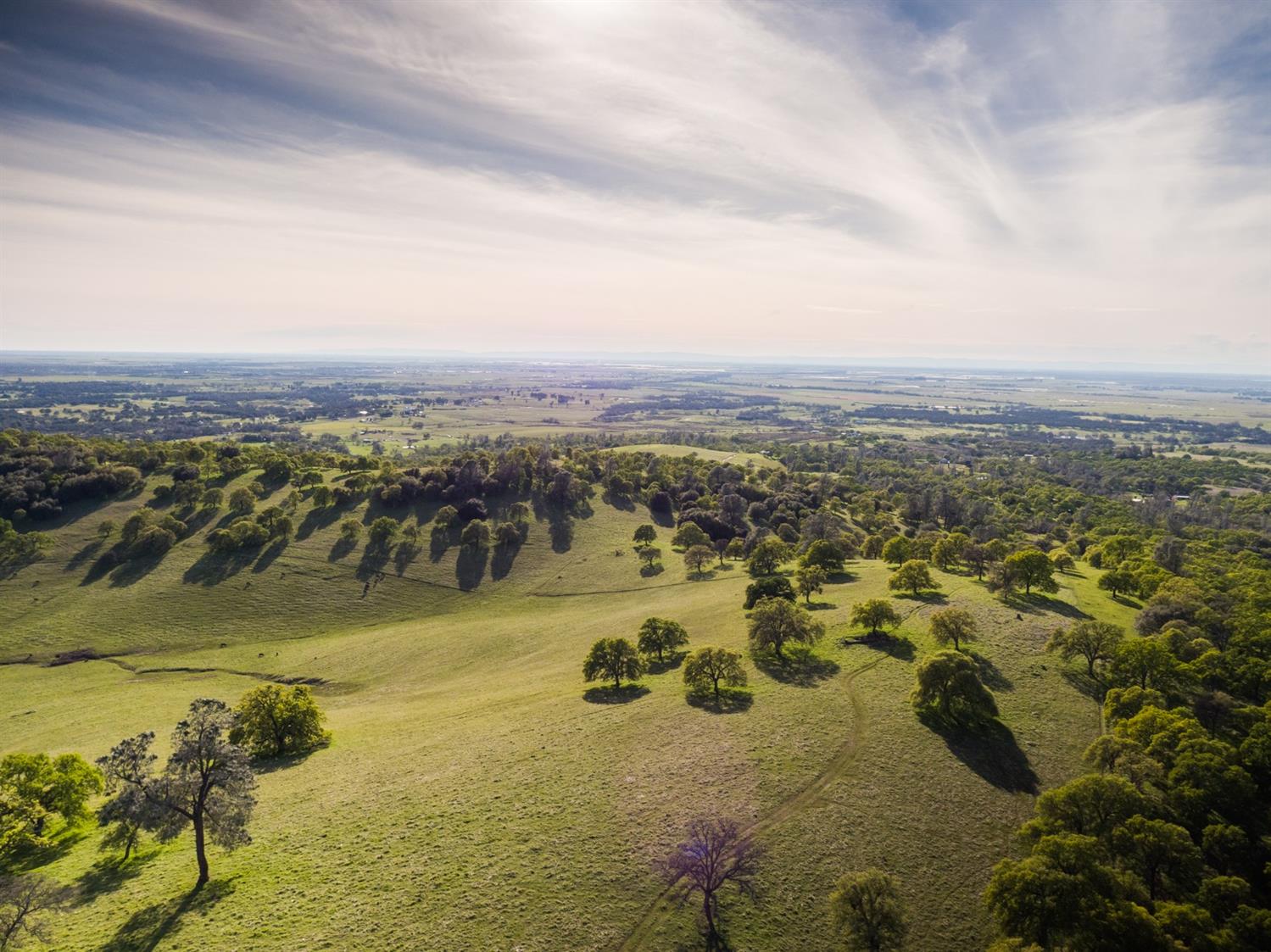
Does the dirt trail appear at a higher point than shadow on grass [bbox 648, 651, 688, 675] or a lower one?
higher

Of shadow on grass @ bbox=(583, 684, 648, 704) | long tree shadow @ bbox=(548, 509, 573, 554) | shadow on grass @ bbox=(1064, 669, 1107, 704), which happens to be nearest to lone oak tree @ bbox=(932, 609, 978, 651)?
shadow on grass @ bbox=(1064, 669, 1107, 704)

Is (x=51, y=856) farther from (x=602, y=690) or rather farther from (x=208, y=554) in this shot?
(x=208, y=554)

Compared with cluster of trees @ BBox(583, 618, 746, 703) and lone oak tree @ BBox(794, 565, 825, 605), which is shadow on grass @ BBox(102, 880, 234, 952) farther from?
lone oak tree @ BBox(794, 565, 825, 605)

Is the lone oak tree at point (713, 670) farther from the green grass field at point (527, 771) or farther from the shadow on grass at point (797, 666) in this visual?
the shadow on grass at point (797, 666)

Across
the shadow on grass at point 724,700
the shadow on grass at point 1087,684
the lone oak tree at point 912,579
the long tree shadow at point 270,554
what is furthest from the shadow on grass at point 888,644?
the long tree shadow at point 270,554

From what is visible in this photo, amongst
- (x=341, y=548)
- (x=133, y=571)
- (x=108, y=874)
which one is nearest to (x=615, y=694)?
(x=108, y=874)

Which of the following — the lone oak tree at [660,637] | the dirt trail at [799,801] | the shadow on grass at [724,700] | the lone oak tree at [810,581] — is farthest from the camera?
the lone oak tree at [810,581]

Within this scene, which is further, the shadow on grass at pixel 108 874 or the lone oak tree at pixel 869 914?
the shadow on grass at pixel 108 874

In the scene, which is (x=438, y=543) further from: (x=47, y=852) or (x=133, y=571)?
(x=47, y=852)
